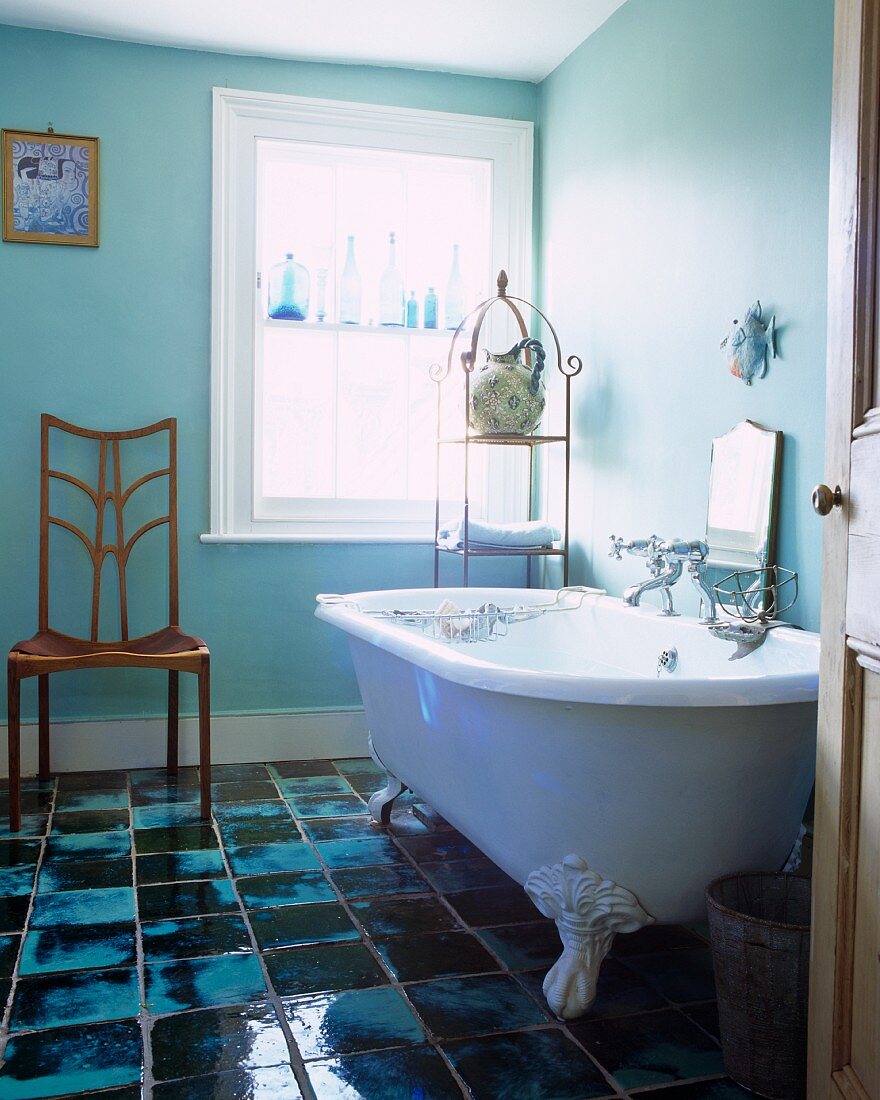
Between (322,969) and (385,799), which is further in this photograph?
(385,799)

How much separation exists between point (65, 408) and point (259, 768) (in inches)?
53.7

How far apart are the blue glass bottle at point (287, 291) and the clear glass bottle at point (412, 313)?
15.4 inches

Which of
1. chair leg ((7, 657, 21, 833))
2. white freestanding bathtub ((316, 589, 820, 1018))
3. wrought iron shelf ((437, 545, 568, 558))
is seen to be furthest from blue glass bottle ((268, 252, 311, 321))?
white freestanding bathtub ((316, 589, 820, 1018))

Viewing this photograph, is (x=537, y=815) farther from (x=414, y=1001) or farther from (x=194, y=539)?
(x=194, y=539)

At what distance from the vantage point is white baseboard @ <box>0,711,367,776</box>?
3.48 m

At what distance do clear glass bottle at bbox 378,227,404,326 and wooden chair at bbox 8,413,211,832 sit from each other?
0.89 meters

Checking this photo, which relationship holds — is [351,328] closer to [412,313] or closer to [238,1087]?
[412,313]

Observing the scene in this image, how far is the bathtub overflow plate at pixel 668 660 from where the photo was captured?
250 cm

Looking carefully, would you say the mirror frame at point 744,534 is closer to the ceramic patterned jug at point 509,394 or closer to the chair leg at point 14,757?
the ceramic patterned jug at point 509,394

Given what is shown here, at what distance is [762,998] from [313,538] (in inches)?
93.9

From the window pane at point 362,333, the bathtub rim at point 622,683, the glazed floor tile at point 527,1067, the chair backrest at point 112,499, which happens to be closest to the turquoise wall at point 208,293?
the chair backrest at point 112,499

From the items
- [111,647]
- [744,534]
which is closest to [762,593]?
[744,534]

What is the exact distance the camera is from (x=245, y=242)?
3.63 meters

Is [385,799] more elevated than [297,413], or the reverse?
[297,413]
